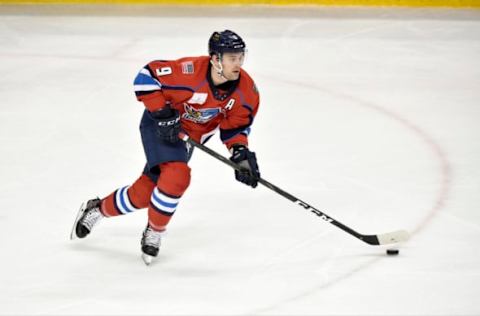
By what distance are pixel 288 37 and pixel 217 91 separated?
3562mm

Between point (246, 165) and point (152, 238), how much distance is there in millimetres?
485

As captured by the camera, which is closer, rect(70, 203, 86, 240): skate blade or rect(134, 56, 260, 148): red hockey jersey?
rect(134, 56, 260, 148): red hockey jersey

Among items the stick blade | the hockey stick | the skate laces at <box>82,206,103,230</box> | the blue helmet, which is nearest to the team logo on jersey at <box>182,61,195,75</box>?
the blue helmet

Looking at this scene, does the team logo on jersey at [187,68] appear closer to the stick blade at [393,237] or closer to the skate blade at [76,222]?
the skate blade at [76,222]

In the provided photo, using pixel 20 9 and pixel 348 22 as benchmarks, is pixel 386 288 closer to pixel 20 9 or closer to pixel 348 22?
pixel 348 22

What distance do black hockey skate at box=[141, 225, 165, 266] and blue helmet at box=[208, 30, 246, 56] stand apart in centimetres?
76

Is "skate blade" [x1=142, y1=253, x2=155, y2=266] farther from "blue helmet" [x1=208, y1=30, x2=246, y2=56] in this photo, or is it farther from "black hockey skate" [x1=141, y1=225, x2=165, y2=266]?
"blue helmet" [x1=208, y1=30, x2=246, y2=56]

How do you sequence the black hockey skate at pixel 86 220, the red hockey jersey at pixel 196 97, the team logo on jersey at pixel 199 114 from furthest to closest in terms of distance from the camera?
the black hockey skate at pixel 86 220 < the team logo on jersey at pixel 199 114 < the red hockey jersey at pixel 196 97

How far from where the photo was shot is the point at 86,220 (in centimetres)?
400

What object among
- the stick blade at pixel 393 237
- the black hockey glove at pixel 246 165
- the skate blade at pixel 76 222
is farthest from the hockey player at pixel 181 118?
the stick blade at pixel 393 237

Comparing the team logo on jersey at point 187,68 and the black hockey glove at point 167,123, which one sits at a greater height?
Result: the team logo on jersey at point 187,68

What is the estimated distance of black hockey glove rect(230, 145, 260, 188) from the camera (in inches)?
148

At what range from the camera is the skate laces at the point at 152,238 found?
376 centimetres

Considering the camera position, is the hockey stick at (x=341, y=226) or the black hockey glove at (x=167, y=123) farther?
the hockey stick at (x=341, y=226)
